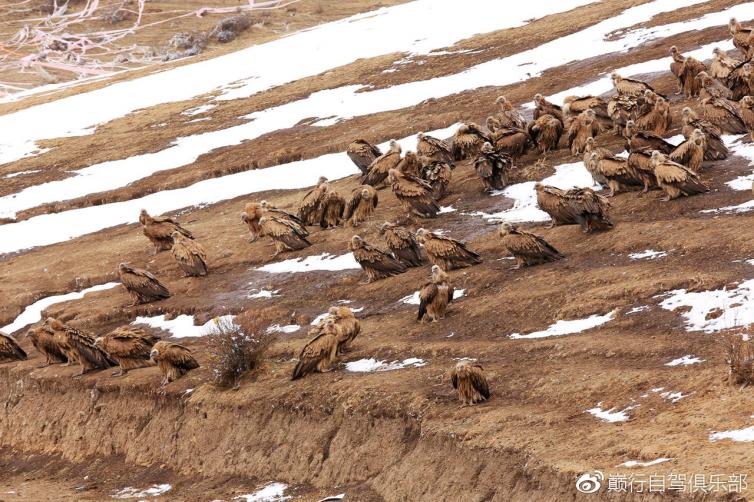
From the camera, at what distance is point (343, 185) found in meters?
27.1

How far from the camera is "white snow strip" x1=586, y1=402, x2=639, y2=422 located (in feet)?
35.0

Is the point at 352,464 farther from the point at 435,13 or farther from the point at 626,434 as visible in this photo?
the point at 435,13

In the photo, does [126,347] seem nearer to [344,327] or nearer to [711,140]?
[344,327]

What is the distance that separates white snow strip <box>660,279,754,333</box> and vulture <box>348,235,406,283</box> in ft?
21.2

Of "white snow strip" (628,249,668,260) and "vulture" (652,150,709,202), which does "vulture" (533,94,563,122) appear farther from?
"white snow strip" (628,249,668,260)

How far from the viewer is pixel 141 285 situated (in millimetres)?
21453

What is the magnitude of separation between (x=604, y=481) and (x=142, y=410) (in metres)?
10.0

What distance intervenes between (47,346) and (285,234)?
555 cm

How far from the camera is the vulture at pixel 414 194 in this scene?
71.4ft

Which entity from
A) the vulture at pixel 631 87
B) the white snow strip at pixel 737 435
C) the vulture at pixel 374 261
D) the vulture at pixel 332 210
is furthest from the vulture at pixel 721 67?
the white snow strip at pixel 737 435

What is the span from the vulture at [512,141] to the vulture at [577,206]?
496cm

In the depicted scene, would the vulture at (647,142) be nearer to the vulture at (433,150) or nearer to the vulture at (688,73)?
the vulture at (688,73)

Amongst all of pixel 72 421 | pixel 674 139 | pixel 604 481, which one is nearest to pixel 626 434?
pixel 604 481

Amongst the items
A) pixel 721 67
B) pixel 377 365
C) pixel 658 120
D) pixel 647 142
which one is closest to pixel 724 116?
pixel 658 120
